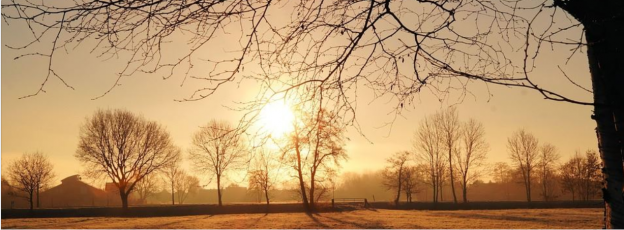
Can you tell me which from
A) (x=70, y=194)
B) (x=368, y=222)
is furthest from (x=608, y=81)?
(x=70, y=194)

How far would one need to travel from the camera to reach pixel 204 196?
13038cm

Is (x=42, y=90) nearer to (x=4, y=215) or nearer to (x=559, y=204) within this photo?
(x=4, y=215)

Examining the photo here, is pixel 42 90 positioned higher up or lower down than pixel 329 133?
higher up

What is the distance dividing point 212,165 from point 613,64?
4638cm

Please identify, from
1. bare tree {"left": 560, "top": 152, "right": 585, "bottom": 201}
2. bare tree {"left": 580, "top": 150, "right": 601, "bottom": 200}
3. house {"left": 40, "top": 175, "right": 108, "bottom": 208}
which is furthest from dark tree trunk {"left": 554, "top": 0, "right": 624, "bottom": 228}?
house {"left": 40, "top": 175, "right": 108, "bottom": 208}

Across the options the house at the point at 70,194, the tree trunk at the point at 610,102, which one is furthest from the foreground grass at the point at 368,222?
the house at the point at 70,194

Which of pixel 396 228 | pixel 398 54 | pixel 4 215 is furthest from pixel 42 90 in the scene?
pixel 4 215

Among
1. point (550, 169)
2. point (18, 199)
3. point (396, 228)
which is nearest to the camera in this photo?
point (396, 228)

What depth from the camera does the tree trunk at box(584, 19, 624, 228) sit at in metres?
3.72

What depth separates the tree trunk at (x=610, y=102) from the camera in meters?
3.72

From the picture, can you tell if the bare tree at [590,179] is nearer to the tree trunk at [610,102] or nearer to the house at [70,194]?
the tree trunk at [610,102]

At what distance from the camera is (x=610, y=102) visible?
151 inches

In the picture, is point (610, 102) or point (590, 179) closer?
point (610, 102)

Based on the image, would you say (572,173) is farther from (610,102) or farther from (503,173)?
(610,102)
